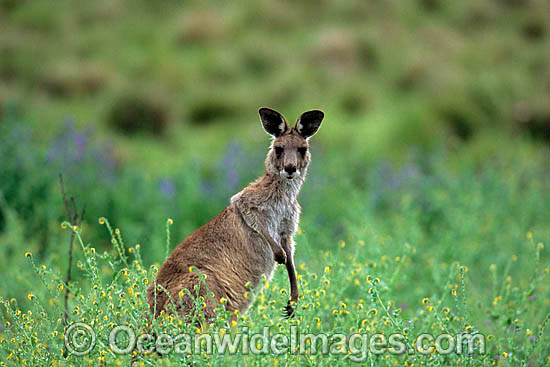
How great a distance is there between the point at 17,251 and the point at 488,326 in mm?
3623

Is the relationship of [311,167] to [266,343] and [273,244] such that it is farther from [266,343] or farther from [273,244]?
[266,343]

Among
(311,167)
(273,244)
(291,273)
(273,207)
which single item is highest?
(311,167)

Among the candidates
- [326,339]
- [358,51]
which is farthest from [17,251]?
[358,51]

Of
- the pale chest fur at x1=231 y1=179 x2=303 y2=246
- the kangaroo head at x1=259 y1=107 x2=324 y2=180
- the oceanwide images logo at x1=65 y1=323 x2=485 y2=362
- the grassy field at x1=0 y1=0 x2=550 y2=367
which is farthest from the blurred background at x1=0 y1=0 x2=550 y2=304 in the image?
the oceanwide images logo at x1=65 y1=323 x2=485 y2=362

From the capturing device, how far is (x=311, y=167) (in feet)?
26.0

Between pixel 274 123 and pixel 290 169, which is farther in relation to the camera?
pixel 274 123

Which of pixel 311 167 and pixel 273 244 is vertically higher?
pixel 311 167

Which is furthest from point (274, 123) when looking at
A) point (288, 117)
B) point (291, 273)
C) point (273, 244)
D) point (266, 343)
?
point (288, 117)

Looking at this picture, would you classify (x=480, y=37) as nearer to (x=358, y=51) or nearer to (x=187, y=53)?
(x=358, y=51)

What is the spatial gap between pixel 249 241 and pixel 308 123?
74 cm

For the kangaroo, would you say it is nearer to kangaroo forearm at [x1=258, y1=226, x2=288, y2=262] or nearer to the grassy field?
kangaroo forearm at [x1=258, y1=226, x2=288, y2=262]

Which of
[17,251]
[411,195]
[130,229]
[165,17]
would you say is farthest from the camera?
[165,17]

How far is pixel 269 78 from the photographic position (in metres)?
12.6

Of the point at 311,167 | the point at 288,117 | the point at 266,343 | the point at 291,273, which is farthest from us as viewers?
the point at 288,117
